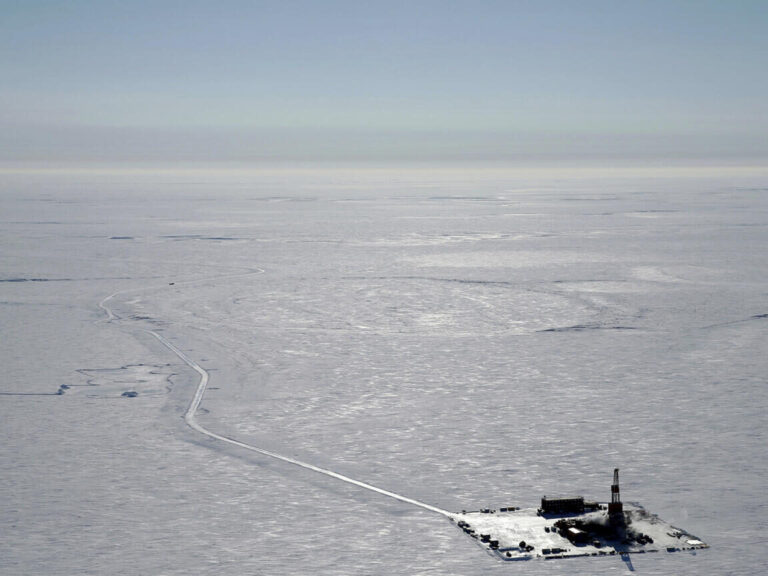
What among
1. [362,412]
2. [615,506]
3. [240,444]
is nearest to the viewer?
[615,506]

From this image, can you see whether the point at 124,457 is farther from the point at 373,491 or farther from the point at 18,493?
the point at 373,491

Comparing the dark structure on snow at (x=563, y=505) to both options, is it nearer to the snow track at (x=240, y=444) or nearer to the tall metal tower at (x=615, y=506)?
the tall metal tower at (x=615, y=506)

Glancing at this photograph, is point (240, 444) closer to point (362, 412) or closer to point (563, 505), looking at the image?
point (362, 412)

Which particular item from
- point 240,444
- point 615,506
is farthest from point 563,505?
point 240,444

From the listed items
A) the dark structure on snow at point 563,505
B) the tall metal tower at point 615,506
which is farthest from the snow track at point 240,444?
the tall metal tower at point 615,506

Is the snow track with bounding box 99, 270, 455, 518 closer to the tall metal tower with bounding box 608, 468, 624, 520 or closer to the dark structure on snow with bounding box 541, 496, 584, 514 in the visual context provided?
the dark structure on snow with bounding box 541, 496, 584, 514

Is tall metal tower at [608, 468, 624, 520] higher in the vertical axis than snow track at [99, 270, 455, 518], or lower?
higher

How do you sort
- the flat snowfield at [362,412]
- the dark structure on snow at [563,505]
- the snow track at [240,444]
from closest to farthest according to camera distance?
the flat snowfield at [362,412] < the dark structure on snow at [563,505] < the snow track at [240,444]

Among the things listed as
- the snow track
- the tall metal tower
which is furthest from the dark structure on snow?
the snow track
